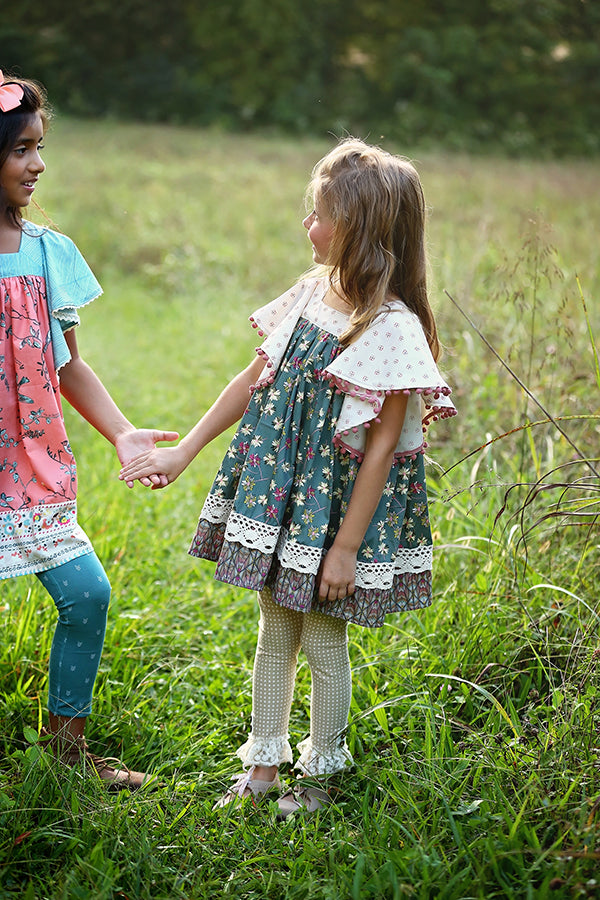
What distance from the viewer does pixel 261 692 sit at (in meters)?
2.15

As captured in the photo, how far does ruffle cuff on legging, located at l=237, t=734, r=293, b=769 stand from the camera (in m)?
2.13

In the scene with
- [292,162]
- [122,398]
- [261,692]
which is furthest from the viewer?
[292,162]

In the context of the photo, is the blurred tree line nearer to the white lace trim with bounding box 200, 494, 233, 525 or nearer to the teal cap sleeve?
the teal cap sleeve

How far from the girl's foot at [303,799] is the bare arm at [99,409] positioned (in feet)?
2.59

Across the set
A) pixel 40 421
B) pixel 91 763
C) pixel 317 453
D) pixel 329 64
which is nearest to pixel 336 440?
pixel 317 453

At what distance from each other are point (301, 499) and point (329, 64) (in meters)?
23.8

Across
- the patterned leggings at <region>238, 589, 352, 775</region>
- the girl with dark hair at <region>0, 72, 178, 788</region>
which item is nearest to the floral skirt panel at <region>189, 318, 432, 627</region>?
the patterned leggings at <region>238, 589, 352, 775</region>

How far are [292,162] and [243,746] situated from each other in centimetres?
1312

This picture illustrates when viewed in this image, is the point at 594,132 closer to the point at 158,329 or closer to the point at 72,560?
the point at 158,329

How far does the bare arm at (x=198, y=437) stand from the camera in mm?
2117

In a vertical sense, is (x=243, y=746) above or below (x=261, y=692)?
below

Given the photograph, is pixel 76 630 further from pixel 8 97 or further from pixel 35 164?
pixel 8 97

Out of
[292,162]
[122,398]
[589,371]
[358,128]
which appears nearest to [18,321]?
[589,371]

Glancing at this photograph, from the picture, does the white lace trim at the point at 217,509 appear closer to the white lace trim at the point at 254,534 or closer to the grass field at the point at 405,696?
the white lace trim at the point at 254,534
